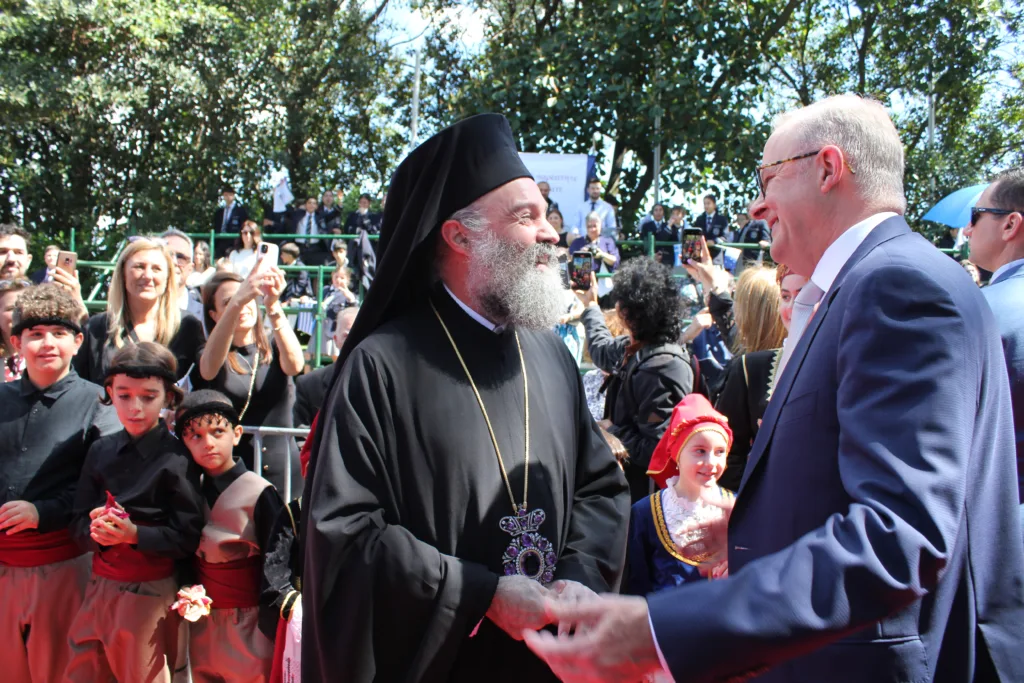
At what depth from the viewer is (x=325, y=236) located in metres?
16.3

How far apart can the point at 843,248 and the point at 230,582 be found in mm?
3066

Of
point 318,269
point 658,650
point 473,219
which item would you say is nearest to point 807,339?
point 658,650

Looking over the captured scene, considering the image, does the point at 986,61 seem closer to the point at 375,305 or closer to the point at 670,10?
the point at 670,10

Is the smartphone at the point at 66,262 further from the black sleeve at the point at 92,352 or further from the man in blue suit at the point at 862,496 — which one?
the man in blue suit at the point at 862,496

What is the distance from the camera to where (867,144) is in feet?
6.06

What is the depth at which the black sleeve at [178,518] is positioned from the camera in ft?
12.5

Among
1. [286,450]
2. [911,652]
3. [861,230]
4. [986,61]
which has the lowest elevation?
[286,450]

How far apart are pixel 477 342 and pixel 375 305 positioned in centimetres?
33

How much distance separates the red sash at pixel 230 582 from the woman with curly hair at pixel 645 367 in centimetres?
187

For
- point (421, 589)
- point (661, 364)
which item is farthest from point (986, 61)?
point (421, 589)

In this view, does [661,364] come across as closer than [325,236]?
Yes

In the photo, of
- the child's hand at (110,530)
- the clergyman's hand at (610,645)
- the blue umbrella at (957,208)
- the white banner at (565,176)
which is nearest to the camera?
the clergyman's hand at (610,645)

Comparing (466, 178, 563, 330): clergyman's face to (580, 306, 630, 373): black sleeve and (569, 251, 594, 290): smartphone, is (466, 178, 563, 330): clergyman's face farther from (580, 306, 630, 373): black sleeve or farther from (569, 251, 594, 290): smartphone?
(569, 251, 594, 290): smartphone

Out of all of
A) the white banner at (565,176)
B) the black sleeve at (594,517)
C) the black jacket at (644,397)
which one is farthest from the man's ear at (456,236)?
the white banner at (565,176)
